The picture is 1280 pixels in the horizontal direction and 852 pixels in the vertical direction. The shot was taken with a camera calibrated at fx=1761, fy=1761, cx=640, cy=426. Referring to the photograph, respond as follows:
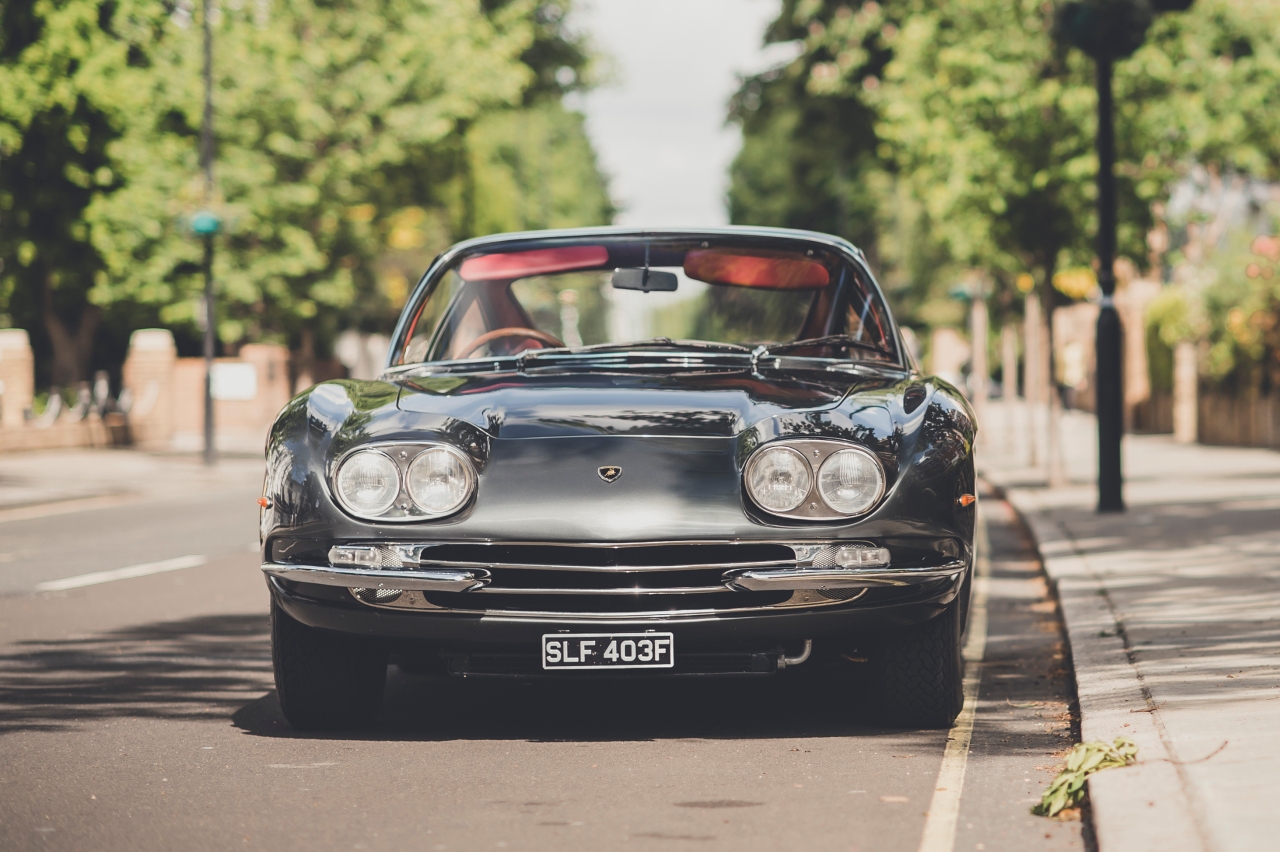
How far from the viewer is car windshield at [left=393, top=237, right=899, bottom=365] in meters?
6.52

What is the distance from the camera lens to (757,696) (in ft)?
20.4

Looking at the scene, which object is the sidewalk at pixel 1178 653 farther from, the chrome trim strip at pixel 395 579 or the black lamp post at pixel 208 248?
the black lamp post at pixel 208 248

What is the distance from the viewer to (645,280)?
6508mm

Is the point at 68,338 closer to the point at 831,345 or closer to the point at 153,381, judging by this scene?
the point at 153,381

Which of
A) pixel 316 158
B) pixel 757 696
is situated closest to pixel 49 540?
pixel 757 696

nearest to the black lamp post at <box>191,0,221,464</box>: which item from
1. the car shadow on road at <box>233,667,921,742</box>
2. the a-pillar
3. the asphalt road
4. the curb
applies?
the a-pillar

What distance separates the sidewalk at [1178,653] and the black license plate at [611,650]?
4.15 feet

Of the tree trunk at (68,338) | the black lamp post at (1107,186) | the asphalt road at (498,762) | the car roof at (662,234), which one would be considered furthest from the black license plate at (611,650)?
the tree trunk at (68,338)

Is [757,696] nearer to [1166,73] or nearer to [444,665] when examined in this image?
[444,665]

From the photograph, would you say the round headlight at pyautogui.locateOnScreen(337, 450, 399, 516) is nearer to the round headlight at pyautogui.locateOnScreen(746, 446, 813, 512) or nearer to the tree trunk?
the round headlight at pyautogui.locateOnScreen(746, 446, 813, 512)

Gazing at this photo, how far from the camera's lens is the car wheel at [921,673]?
5336 millimetres

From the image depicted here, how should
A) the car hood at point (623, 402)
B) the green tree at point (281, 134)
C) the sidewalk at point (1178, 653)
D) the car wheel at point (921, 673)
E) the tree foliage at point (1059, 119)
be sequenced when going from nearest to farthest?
1. the sidewalk at point (1178, 653)
2. the car hood at point (623, 402)
3. the car wheel at point (921, 673)
4. the tree foliage at point (1059, 119)
5. the green tree at point (281, 134)

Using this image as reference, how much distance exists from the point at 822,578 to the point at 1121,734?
37.6 inches

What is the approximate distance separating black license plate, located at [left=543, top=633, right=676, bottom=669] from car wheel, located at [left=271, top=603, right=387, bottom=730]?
633 mm
